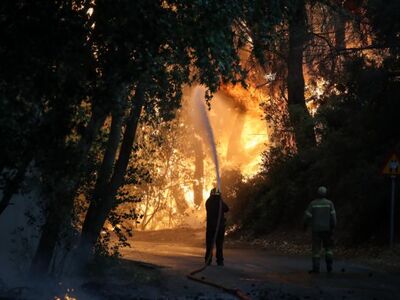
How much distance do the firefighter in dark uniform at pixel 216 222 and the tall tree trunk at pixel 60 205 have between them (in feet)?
19.2

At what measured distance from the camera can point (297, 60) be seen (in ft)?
102

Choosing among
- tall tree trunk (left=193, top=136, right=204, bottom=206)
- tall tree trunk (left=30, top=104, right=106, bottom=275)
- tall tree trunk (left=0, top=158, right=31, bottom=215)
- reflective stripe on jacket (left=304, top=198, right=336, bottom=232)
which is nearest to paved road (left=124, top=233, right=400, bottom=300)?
reflective stripe on jacket (left=304, top=198, right=336, bottom=232)

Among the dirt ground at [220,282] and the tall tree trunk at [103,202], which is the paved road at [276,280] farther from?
the tall tree trunk at [103,202]

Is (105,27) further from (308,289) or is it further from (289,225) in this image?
(289,225)

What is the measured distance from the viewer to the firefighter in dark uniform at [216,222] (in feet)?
61.9

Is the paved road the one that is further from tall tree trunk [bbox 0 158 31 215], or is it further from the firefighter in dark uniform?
tall tree trunk [bbox 0 158 31 215]

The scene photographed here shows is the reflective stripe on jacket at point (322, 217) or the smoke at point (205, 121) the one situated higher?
the smoke at point (205, 121)

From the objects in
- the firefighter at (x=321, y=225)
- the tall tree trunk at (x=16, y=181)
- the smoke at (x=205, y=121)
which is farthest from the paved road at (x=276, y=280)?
the tall tree trunk at (x=16, y=181)

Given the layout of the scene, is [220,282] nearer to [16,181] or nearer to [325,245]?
[325,245]

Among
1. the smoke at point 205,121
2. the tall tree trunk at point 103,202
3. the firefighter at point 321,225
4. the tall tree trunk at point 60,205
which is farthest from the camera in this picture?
the smoke at point 205,121

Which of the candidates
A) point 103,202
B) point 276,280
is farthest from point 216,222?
point 103,202

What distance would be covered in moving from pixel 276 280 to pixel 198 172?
42143 millimetres

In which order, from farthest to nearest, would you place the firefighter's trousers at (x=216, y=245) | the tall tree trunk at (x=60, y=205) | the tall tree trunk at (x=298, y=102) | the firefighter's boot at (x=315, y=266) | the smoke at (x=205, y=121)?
the tall tree trunk at (x=298, y=102) → the smoke at (x=205, y=121) → the firefighter's trousers at (x=216, y=245) → the firefighter's boot at (x=315, y=266) → the tall tree trunk at (x=60, y=205)

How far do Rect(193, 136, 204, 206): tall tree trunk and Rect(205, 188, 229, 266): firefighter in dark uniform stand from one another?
35.5 meters
